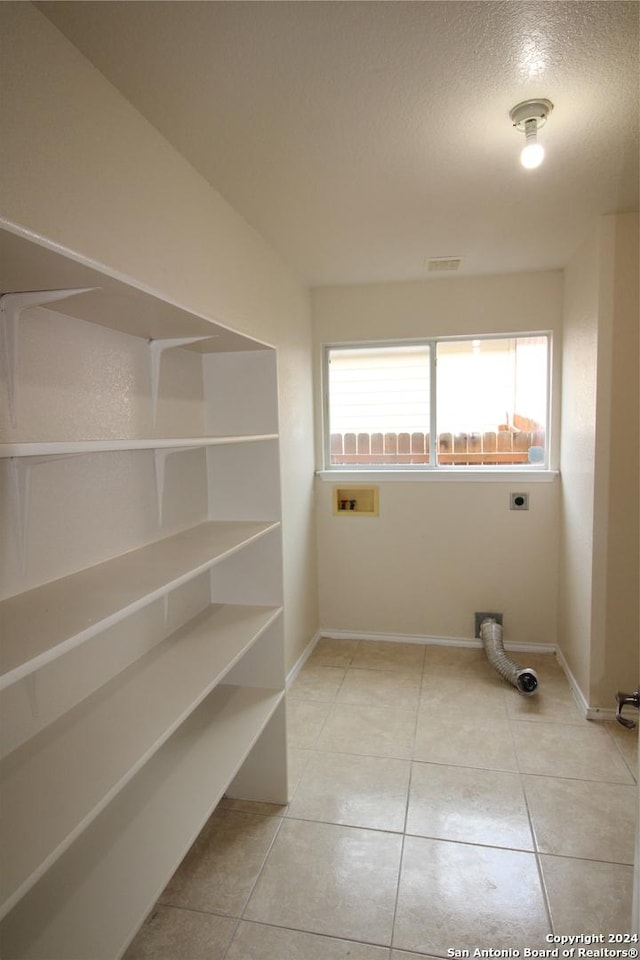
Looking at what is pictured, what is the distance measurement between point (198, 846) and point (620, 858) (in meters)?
1.48

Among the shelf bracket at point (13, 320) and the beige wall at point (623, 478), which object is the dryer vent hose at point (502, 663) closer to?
the beige wall at point (623, 478)

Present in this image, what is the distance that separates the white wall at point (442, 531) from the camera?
3.46 metres

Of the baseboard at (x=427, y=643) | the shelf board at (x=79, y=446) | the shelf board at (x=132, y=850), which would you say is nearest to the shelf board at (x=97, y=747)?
the shelf board at (x=132, y=850)

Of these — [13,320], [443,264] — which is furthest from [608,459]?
[13,320]

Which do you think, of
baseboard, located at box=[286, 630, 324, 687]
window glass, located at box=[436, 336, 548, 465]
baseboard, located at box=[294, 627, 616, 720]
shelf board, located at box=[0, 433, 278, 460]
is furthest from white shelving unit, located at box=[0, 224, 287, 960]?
window glass, located at box=[436, 336, 548, 465]

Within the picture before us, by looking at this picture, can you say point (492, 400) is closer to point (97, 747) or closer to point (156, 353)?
point (156, 353)

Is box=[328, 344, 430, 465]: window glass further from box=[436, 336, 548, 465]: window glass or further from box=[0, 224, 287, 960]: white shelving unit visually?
box=[0, 224, 287, 960]: white shelving unit

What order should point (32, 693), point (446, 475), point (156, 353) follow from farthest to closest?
point (446, 475)
point (156, 353)
point (32, 693)

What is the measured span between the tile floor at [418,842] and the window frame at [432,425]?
142 centimetres

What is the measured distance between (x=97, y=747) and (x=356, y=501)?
263 centimetres

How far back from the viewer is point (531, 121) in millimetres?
1691

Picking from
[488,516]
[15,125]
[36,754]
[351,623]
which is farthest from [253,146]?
[351,623]

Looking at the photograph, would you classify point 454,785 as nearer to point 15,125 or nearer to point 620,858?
point 620,858

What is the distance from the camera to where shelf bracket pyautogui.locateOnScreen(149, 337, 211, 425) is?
69.6 inches
